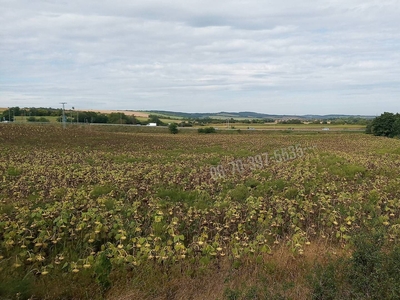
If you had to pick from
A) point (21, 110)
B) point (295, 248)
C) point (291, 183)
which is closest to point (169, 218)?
point (295, 248)

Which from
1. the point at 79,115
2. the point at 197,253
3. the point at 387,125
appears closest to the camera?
the point at 197,253

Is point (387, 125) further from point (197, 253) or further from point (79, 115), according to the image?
point (79, 115)

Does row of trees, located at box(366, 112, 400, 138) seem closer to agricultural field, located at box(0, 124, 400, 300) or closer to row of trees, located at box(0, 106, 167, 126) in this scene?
agricultural field, located at box(0, 124, 400, 300)

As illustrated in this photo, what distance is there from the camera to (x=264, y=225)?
645 cm

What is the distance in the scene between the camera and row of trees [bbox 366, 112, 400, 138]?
5214cm

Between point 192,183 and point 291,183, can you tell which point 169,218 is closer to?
point 192,183

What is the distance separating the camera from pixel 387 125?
177 ft

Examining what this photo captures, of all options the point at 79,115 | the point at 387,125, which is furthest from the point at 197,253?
the point at 79,115

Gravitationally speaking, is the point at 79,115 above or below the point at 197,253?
above

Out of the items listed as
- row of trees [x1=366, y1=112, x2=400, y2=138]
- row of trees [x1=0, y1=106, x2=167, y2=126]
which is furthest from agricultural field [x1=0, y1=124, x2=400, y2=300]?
row of trees [x1=0, y1=106, x2=167, y2=126]

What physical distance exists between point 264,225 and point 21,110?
97.3 metres

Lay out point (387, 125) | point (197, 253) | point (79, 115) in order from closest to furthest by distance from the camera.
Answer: point (197, 253) → point (387, 125) → point (79, 115)

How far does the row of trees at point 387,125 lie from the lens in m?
52.1

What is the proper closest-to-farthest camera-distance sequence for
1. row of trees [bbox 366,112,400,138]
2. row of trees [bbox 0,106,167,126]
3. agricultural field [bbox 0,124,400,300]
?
agricultural field [bbox 0,124,400,300] → row of trees [bbox 366,112,400,138] → row of trees [bbox 0,106,167,126]
